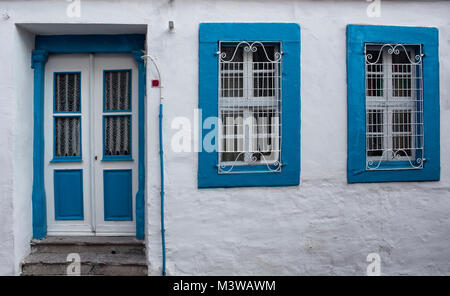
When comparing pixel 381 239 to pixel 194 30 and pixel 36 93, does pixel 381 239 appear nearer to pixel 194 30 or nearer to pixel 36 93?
pixel 194 30

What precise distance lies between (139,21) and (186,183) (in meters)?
1.99

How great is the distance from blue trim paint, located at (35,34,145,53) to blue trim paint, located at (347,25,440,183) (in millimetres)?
2701

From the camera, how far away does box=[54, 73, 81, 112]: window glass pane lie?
468 cm

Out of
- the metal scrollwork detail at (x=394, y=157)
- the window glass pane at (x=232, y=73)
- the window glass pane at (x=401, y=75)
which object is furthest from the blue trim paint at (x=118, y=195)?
the window glass pane at (x=401, y=75)

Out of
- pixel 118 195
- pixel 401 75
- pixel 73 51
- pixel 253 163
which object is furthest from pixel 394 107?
pixel 73 51

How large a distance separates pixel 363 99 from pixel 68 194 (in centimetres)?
400

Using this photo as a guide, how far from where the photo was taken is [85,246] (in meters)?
4.48

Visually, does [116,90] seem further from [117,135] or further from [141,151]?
[141,151]

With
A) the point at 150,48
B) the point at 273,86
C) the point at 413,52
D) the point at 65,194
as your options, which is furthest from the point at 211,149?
the point at 413,52

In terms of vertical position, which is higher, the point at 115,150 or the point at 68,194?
the point at 115,150

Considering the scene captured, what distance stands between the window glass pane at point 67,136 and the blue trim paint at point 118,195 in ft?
1.78

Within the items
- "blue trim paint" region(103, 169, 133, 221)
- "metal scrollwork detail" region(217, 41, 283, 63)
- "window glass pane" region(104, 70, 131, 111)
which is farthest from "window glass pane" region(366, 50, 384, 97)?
"blue trim paint" region(103, 169, 133, 221)

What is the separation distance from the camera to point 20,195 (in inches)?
167

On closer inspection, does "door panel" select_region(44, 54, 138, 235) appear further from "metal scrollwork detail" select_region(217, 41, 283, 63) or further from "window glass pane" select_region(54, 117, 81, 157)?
"metal scrollwork detail" select_region(217, 41, 283, 63)
